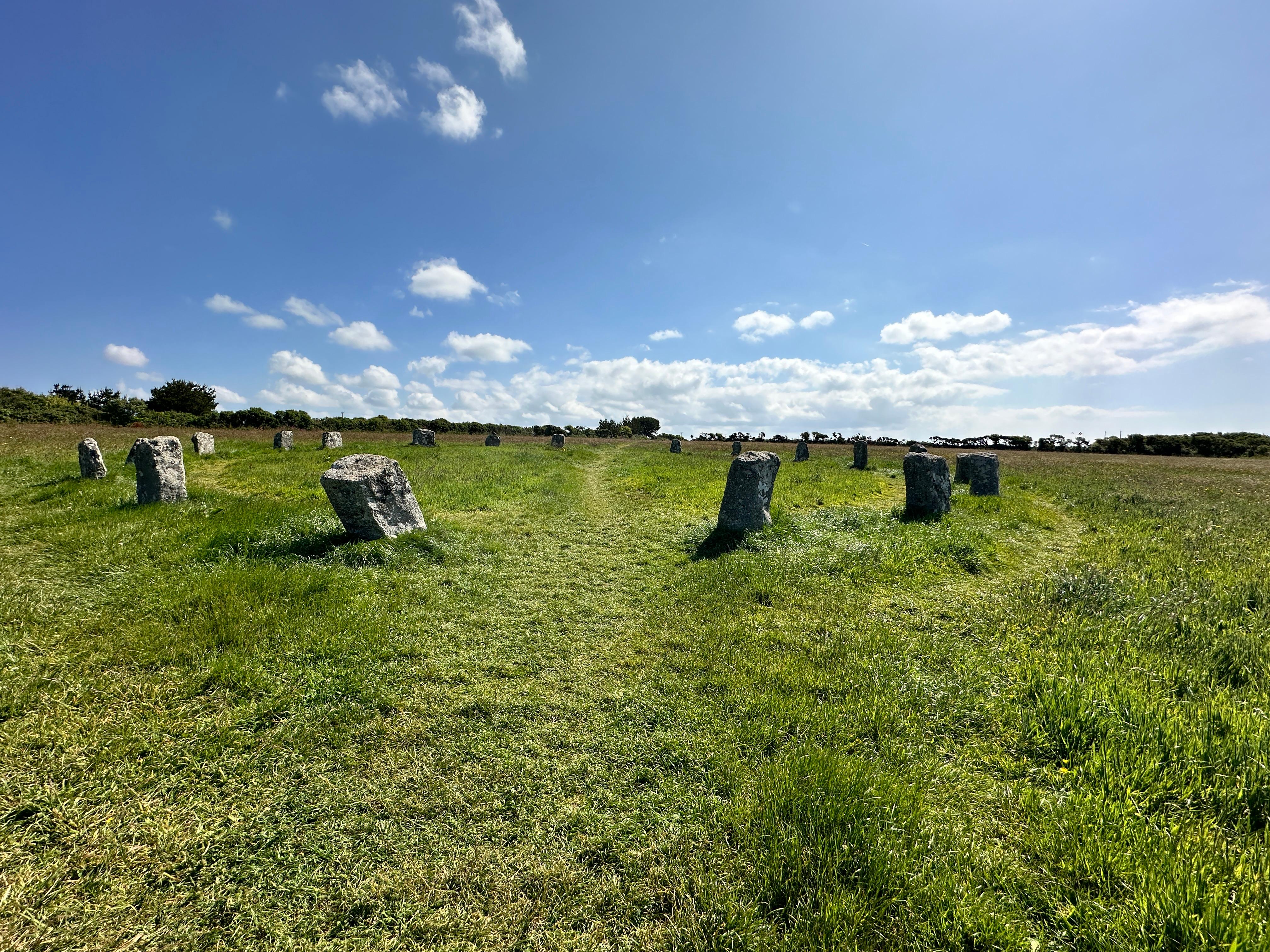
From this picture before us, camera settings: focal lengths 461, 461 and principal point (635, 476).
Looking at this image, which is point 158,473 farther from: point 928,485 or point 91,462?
point 928,485

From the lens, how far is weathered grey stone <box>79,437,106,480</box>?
14.3m

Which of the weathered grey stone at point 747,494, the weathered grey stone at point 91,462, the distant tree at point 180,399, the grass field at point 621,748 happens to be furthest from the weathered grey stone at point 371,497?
the distant tree at point 180,399

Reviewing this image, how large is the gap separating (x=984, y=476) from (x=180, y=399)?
75295mm

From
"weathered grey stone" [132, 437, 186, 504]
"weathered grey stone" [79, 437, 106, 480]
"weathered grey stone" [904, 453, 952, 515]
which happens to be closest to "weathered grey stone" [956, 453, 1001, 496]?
"weathered grey stone" [904, 453, 952, 515]

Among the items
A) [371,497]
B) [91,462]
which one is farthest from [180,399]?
[371,497]

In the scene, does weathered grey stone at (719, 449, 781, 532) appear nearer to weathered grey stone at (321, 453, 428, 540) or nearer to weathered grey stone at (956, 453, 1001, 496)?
weathered grey stone at (321, 453, 428, 540)

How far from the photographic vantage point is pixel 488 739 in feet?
14.2

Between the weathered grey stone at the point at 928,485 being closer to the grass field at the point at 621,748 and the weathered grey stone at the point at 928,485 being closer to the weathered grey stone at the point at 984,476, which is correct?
the grass field at the point at 621,748

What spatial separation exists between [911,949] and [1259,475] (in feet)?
126

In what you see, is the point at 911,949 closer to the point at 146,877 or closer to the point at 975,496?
the point at 146,877

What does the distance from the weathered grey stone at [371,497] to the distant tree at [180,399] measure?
59.6 meters

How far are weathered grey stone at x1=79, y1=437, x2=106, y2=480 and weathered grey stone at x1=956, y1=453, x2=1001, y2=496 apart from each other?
2830cm

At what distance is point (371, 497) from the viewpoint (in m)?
9.23

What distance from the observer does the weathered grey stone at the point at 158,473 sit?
433 inches
